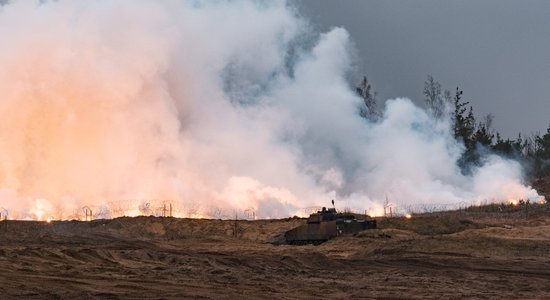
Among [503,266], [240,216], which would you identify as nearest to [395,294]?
[503,266]

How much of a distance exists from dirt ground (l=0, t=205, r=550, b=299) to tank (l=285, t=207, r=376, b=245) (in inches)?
63.3

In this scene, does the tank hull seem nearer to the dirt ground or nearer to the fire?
the dirt ground

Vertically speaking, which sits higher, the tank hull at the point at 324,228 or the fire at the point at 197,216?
the fire at the point at 197,216

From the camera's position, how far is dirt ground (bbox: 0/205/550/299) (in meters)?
17.9

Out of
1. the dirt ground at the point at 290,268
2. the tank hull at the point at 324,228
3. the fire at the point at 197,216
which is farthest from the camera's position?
the fire at the point at 197,216

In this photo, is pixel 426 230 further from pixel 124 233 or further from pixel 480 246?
pixel 124 233

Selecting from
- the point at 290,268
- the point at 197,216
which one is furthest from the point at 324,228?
the point at 290,268

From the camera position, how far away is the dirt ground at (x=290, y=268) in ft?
58.7

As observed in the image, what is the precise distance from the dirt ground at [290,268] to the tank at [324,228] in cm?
161

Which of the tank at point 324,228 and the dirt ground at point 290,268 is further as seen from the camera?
the tank at point 324,228

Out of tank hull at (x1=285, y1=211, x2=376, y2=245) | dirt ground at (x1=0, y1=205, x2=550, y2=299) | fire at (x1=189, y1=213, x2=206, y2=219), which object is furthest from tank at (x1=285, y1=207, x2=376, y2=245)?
fire at (x1=189, y1=213, x2=206, y2=219)

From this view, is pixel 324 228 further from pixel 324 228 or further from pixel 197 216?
pixel 197 216

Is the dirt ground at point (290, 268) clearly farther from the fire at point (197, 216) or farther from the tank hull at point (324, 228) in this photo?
the fire at point (197, 216)

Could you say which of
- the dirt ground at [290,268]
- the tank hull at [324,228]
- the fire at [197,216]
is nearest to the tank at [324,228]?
the tank hull at [324,228]
